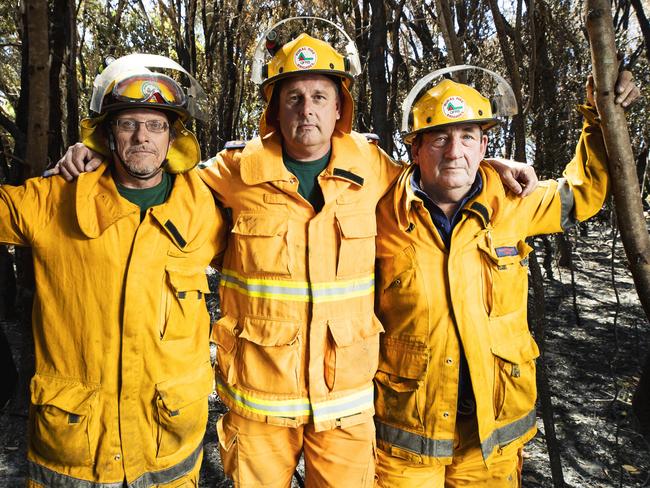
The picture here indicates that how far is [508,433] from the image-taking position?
7.93ft

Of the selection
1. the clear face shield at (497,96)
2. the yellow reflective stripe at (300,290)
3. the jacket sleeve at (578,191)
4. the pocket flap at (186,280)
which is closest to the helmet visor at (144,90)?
the pocket flap at (186,280)

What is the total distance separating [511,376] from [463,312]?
0.38 m

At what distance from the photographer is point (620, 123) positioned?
7.09 feet

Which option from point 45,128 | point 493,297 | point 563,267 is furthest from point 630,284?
point 45,128

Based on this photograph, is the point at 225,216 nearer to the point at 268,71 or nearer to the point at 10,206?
the point at 268,71

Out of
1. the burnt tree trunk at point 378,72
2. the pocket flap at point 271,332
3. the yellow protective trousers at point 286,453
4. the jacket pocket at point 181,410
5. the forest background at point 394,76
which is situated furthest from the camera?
the burnt tree trunk at point 378,72

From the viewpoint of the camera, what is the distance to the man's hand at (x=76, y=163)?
2.21m

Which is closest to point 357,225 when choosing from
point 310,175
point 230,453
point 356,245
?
point 356,245

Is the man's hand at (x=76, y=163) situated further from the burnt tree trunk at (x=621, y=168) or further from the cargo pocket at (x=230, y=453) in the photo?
the burnt tree trunk at (x=621, y=168)

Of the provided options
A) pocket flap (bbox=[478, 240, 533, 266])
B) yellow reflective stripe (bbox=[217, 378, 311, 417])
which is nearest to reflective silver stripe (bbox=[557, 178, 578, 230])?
pocket flap (bbox=[478, 240, 533, 266])

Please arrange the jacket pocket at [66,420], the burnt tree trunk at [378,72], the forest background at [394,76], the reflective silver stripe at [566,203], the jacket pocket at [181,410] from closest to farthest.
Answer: the jacket pocket at [66,420]
the jacket pocket at [181,410]
the reflective silver stripe at [566,203]
the forest background at [394,76]
the burnt tree trunk at [378,72]

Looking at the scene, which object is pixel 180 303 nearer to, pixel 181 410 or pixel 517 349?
pixel 181 410

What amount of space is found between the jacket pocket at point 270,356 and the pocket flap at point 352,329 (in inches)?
6.5

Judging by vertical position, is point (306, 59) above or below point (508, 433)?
above
